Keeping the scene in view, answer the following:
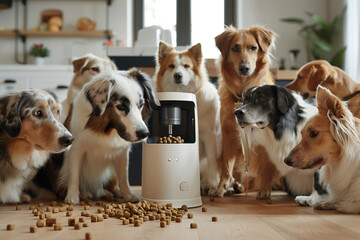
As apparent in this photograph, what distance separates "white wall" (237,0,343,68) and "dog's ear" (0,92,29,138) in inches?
213

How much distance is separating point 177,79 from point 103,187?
3.08 feet

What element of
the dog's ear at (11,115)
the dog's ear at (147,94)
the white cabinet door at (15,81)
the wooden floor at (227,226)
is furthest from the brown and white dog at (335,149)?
the white cabinet door at (15,81)

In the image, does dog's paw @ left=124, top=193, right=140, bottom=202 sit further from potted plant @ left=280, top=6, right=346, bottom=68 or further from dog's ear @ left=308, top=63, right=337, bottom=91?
potted plant @ left=280, top=6, right=346, bottom=68

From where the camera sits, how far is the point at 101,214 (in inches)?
82.2

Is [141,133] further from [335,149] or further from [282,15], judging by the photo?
[282,15]

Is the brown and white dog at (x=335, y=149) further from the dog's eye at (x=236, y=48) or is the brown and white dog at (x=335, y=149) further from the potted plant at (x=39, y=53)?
the potted plant at (x=39, y=53)

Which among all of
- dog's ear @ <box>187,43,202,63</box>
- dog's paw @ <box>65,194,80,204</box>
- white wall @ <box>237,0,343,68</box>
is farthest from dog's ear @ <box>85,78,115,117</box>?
white wall @ <box>237,0,343,68</box>

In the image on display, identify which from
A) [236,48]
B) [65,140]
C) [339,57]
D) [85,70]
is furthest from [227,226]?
[339,57]

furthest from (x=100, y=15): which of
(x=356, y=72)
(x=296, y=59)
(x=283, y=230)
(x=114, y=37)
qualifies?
(x=283, y=230)

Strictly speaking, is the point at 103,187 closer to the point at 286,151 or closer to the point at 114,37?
the point at 286,151

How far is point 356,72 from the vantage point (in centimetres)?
564

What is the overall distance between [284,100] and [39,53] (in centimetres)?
536

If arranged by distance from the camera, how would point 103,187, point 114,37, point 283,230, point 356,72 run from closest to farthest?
point 283,230 < point 103,187 < point 356,72 < point 114,37

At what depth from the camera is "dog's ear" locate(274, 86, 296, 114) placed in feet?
7.82
